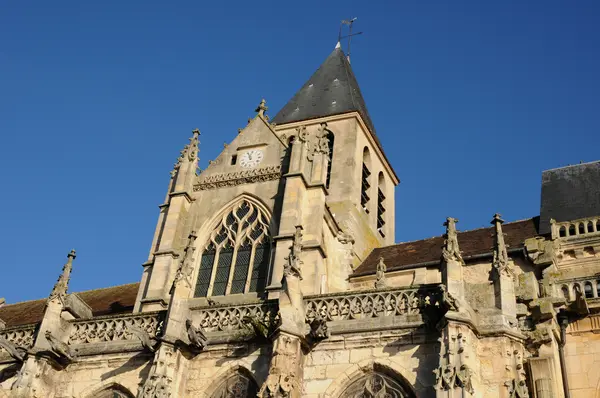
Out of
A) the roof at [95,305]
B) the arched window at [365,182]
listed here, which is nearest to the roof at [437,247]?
the arched window at [365,182]

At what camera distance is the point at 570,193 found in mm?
20406

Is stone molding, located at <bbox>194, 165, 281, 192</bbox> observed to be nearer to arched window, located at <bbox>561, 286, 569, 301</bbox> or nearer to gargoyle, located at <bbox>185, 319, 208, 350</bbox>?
gargoyle, located at <bbox>185, 319, 208, 350</bbox>

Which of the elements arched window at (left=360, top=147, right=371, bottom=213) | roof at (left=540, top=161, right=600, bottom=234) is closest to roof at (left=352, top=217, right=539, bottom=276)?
roof at (left=540, top=161, right=600, bottom=234)

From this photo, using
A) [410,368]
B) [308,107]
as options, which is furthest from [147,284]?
[308,107]

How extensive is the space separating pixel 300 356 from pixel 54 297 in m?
5.44

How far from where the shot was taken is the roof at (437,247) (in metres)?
19.1

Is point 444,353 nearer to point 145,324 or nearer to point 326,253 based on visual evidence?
point 145,324

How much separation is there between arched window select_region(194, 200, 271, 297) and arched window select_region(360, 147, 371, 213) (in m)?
7.39

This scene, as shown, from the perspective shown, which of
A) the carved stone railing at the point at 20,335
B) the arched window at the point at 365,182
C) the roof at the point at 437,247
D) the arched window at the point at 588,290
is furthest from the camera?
the arched window at the point at 365,182

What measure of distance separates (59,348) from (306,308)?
463 centimetres

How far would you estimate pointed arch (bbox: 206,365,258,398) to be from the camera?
12602 mm

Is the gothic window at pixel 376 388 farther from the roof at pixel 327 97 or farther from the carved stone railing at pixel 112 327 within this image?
the roof at pixel 327 97

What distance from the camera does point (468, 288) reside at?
12406mm

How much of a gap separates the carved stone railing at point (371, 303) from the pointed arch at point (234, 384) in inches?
56.5
